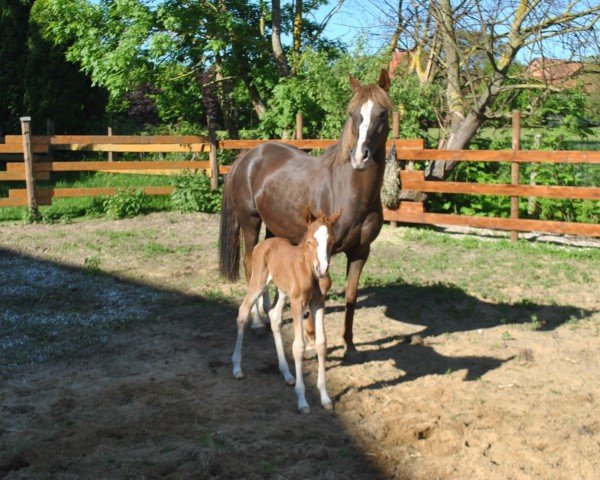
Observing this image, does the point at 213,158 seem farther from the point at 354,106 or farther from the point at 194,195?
the point at 354,106

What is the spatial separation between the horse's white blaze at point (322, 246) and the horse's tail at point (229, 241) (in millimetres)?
3055

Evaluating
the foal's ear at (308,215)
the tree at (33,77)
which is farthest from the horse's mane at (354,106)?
the tree at (33,77)

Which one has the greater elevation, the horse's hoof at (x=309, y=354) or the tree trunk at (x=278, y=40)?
the tree trunk at (x=278, y=40)

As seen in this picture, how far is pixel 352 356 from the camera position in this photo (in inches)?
235

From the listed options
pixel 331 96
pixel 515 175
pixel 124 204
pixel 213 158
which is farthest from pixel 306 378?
pixel 331 96

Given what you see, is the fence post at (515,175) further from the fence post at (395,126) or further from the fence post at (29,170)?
the fence post at (29,170)

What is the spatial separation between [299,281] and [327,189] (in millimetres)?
1505

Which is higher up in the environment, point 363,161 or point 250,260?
point 363,161

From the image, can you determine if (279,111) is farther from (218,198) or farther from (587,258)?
(587,258)

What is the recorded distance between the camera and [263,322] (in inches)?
266

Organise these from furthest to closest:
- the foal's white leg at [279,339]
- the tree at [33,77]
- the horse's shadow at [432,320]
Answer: the tree at [33,77] → the horse's shadow at [432,320] → the foal's white leg at [279,339]

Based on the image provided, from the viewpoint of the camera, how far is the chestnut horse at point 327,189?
555cm

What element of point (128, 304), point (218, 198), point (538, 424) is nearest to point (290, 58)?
point (218, 198)

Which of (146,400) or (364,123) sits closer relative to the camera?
(146,400)
